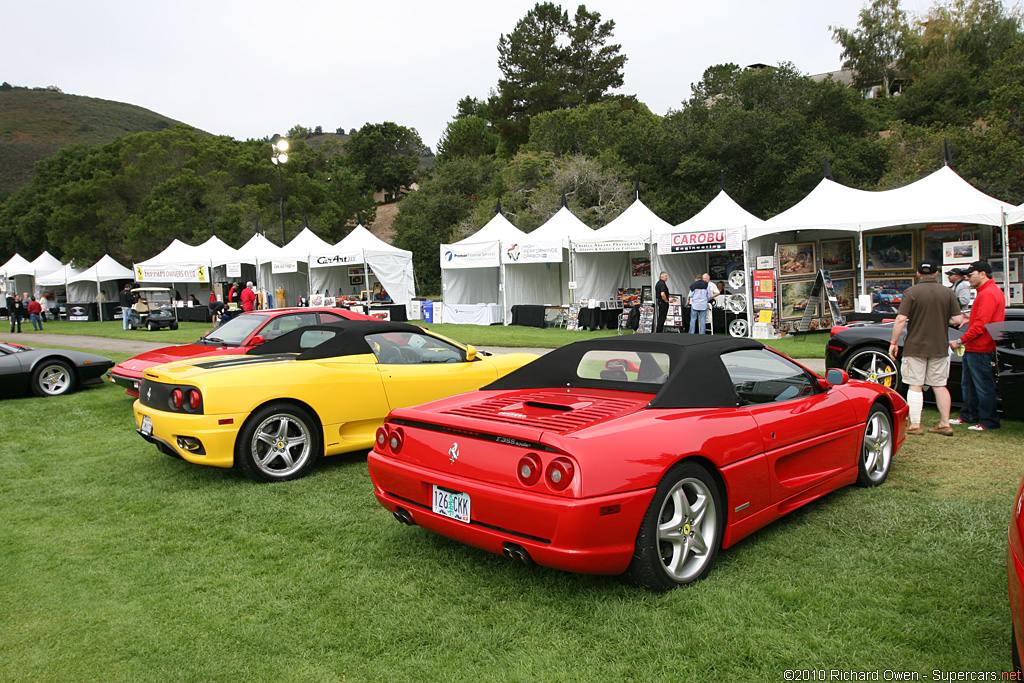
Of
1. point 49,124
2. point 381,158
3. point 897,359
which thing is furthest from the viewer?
point 49,124

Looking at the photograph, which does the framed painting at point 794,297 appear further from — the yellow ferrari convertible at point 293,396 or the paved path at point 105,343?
the yellow ferrari convertible at point 293,396

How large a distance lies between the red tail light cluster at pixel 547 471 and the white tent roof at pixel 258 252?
2717 centimetres

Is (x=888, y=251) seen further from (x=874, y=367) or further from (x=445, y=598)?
(x=445, y=598)

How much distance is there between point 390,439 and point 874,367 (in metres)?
6.15

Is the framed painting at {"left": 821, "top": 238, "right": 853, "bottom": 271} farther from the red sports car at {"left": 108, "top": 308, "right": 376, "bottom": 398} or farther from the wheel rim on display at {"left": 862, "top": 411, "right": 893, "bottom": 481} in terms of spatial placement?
the wheel rim on display at {"left": 862, "top": 411, "right": 893, "bottom": 481}

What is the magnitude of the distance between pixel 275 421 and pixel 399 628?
116 inches

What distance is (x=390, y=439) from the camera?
155 inches

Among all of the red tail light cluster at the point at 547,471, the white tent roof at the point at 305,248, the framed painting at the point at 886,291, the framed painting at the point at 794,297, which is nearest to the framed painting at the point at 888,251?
the framed painting at the point at 886,291

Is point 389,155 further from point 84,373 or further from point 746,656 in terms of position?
point 746,656

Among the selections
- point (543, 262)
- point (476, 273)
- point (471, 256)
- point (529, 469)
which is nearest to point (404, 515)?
point (529, 469)

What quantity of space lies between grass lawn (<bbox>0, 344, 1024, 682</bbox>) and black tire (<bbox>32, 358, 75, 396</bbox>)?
579cm

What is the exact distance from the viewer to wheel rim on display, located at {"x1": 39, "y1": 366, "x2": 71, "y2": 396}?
10047mm

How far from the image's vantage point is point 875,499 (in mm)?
4703

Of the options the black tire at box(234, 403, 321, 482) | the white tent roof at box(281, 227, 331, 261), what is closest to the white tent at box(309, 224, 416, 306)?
the white tent roof at box(281, 227, 331, 261)
